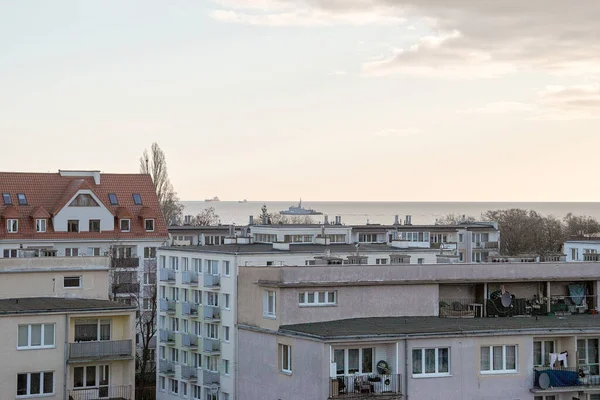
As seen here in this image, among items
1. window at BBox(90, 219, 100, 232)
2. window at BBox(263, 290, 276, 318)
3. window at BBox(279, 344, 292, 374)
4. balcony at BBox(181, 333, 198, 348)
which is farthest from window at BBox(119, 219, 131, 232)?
window at BBox(279, 344, 292, 374)

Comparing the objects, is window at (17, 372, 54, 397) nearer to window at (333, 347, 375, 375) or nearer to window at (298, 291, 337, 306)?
window at (298, 291, 337, 306)

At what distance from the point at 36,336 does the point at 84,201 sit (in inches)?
1705

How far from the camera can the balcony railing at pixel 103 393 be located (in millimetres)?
52844

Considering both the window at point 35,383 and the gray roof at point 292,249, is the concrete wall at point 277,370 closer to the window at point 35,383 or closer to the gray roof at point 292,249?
the window at point 35,383

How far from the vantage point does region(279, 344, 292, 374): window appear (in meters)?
47.9

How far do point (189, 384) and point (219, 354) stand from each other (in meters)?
5.61

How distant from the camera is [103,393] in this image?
53.6 m

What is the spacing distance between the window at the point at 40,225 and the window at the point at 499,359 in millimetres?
53443

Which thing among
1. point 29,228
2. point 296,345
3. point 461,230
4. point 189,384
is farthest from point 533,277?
point 461,230

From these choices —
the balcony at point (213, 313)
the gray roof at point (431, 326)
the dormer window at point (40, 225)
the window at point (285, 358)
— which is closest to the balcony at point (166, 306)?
the balcony at point (213, 313)

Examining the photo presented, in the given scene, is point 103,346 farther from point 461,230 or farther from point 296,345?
point 461,230

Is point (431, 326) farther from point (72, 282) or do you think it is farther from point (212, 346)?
point (212, 346)

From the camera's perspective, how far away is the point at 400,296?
51.9 m

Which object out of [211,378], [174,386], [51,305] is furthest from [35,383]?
[174,386]
